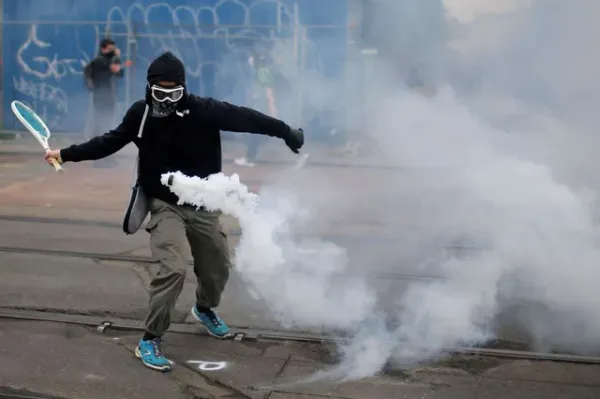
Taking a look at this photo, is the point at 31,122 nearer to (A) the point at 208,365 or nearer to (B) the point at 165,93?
(B) the point at 165,93

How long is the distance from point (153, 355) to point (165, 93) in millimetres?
1218

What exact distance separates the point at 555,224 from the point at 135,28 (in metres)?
8.46

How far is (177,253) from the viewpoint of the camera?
3.43 m

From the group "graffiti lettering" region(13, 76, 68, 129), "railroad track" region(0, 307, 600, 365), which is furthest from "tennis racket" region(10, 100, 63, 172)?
"graffiti lettering" region(13, 76, 68, 129)

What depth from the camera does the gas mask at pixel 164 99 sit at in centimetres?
338

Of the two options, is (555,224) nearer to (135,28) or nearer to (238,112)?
(238,112)

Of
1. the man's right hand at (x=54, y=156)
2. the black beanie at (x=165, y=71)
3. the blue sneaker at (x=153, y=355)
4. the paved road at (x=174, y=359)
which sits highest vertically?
the black beanie at (x=165, y=71)

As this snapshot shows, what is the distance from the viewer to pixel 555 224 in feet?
13.4

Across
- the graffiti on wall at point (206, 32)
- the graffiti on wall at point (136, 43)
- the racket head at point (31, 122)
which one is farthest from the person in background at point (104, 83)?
the racket head at point (31, 122)

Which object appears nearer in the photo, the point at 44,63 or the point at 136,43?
the point at 136,43

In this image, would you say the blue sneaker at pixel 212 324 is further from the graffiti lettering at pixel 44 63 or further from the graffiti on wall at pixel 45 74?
the graffiti lettering at pixel 44 63

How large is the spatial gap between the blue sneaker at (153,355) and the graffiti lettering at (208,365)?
0.14 meters

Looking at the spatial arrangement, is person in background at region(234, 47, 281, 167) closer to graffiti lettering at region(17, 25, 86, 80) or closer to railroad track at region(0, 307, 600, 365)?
railroad track at region(0, 307, 600, 365)

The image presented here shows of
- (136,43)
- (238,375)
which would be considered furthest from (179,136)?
(136,43)
